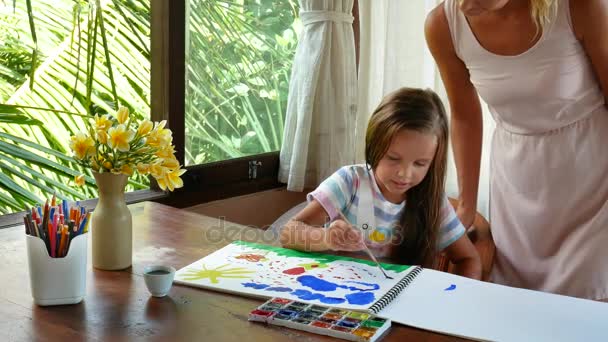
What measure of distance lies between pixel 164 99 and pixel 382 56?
90 cm

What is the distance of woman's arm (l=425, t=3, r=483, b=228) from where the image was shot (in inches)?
71.1

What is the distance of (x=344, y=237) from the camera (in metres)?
1.57

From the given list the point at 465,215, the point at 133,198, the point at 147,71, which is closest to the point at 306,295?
the point at 465,215

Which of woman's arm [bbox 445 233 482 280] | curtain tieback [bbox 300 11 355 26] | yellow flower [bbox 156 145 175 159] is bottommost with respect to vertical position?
woman's arm [bbox 445 233 482 280]

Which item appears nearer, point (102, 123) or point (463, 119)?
point (102, 123)

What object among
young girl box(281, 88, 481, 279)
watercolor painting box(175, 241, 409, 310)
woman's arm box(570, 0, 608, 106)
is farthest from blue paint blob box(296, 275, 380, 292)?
woman's arm box(570, 0, 608, 106)

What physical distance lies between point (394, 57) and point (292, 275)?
1517 mm

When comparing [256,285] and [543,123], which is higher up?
[543,123]

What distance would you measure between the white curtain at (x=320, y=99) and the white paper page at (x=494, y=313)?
4.60ft

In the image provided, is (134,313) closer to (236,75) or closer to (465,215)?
(465,215)

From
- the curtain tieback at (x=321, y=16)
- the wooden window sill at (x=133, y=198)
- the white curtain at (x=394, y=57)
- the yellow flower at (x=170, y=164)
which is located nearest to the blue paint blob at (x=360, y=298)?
the yellow flower at (x=170, y=164)

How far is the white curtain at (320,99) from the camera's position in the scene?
9.05 ft

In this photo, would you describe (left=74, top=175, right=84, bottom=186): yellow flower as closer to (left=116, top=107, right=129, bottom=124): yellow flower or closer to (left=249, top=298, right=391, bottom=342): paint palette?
(left=116, top=107, right=129, bottom=124): yellow flower

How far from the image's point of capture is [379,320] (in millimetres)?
1215
